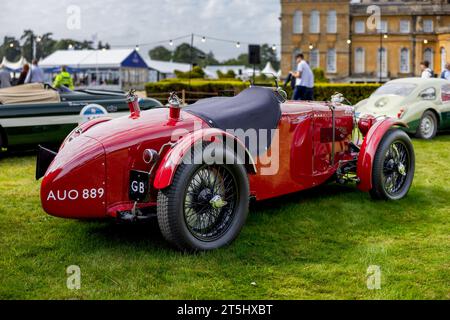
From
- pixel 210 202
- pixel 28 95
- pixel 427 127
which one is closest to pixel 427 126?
pixel 427 127

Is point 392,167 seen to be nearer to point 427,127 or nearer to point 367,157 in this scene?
point 367,157

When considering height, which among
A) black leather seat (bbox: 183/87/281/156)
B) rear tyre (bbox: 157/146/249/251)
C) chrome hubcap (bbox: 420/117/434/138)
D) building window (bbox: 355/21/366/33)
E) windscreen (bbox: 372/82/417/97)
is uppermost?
building window (bbox: 355/21/366/33)

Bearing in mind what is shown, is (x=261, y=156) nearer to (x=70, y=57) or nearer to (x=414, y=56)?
(x=70, y=57)

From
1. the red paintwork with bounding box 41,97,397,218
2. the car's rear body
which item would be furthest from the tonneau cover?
the car's rear body

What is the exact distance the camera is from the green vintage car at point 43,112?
8555mm

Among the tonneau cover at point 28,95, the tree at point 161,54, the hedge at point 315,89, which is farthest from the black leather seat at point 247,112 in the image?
the tree at point 161,54

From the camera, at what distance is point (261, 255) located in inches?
167

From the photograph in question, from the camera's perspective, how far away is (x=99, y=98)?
9.55 meters

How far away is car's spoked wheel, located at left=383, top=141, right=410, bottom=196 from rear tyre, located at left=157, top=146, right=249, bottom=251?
2107 mm

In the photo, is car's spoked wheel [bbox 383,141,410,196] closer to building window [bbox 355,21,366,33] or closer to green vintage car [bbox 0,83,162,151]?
green vintage car [bbox 0,83,162,151]

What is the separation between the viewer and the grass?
3.56m

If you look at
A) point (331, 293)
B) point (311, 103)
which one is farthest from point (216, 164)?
point (311, 103)

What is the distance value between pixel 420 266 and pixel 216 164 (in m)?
1.57
